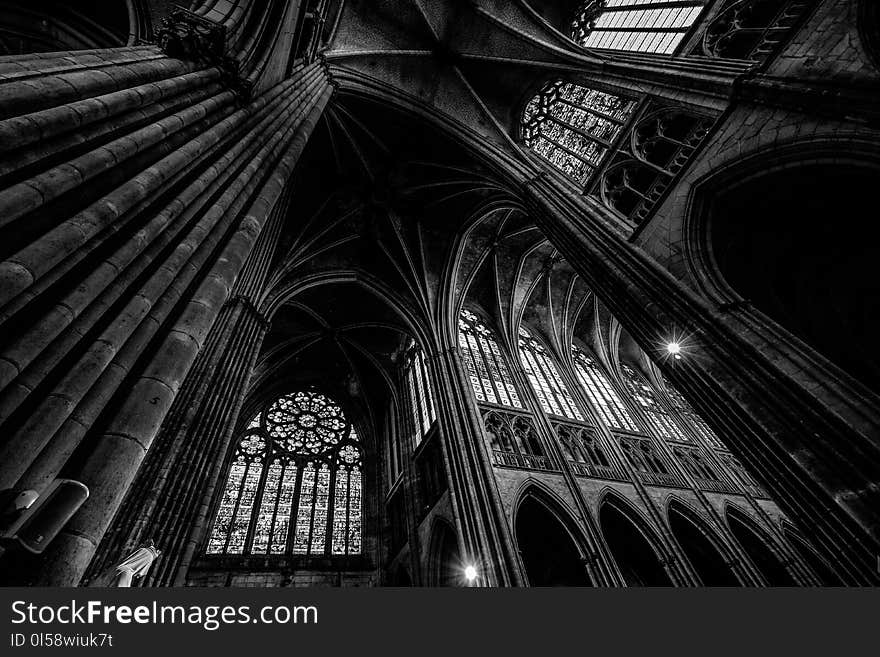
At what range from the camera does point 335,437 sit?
Result: 17.1 m

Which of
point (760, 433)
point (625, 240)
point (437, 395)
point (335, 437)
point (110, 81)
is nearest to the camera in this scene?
point (110, 81)

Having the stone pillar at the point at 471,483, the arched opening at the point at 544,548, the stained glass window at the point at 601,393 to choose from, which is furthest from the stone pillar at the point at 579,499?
the stone pillar at the point at 471,483

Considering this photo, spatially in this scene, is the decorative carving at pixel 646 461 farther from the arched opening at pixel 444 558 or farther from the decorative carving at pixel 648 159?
the decorative carving at pixel 648 159

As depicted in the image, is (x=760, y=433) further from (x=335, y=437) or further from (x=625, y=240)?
(x=335, y=437)

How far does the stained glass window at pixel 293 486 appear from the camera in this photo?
1294cm

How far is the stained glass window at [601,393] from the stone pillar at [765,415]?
27.6 feet

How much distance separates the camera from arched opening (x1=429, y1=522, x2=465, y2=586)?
34.5ft

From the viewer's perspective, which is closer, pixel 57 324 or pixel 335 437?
pixel 57 324

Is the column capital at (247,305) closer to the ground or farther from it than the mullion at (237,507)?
farther from it

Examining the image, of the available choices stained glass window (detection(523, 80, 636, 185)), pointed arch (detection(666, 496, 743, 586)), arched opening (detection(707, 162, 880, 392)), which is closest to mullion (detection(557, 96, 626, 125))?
stained glass window (detection(523, 80, 636, 185))

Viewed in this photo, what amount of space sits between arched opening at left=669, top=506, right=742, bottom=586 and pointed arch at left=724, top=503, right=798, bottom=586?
79cm

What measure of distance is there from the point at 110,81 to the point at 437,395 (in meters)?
10.6

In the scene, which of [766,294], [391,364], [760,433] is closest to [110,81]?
[760,433]

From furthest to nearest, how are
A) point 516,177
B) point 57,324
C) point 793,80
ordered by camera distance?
1. point 516,177
2. point 793,80
3. point 57,324
